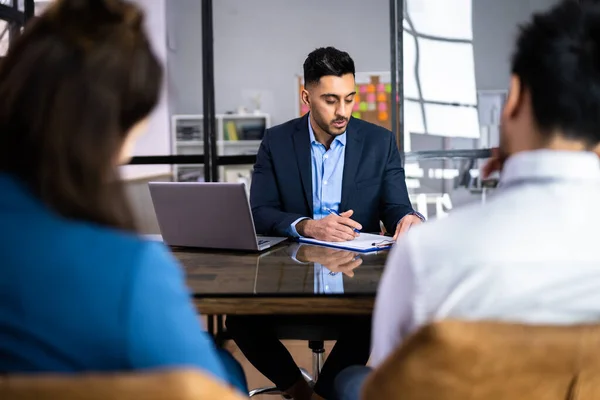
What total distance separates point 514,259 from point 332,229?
49.5 inches

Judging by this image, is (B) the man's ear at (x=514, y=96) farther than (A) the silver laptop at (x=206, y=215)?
No

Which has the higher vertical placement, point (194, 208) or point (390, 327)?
point (194, 208)

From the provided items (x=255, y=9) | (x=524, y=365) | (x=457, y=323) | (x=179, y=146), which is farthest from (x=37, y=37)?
(x=255, y=9)

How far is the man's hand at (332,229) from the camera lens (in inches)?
84.1

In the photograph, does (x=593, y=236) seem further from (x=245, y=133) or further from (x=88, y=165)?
(x=245, y=133)

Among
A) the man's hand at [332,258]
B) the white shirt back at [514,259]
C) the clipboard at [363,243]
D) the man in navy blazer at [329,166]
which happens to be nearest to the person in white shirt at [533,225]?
the white shirt back at [514,259]

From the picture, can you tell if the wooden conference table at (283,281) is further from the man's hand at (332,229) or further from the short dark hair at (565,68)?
the short dark hair at (565,68)

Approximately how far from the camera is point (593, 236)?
3.12 ft

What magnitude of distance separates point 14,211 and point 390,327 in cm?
60

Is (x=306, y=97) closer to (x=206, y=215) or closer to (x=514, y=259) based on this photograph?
(x=206, y=215)

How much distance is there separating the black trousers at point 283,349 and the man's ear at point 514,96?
47.9 inches

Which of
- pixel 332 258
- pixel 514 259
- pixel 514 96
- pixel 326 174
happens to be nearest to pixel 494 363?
pixel 514 259

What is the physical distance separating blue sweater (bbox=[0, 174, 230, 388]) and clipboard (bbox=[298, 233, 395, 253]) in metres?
1.20

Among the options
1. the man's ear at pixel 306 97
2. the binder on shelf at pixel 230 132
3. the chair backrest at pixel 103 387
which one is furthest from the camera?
the binder on shelf at pixel 230 132
